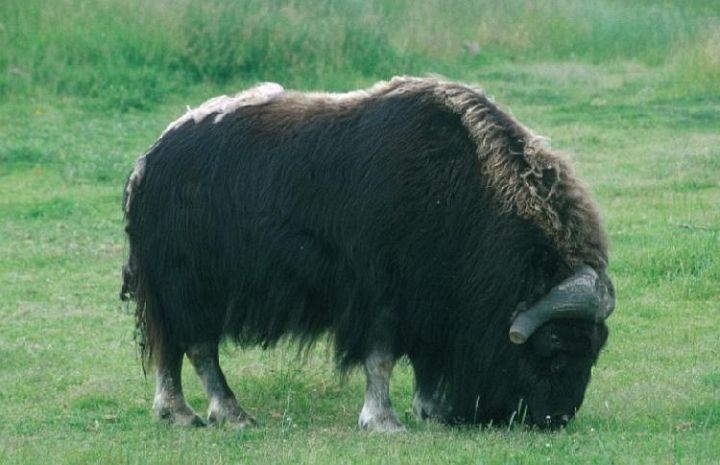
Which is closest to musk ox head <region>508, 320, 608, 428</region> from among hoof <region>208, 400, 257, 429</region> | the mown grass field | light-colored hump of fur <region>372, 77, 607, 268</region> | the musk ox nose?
the musk ox nose

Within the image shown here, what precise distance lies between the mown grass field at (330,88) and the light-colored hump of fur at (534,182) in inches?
26.8

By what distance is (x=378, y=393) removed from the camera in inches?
220

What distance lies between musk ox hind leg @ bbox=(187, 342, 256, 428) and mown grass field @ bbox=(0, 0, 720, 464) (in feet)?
0.58

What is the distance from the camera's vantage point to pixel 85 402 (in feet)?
20.1

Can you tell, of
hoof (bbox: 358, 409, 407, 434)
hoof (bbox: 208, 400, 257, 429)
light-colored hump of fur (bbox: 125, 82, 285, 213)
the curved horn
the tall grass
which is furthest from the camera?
the tall grass

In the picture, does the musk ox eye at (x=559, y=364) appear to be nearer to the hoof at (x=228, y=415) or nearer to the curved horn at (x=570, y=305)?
the curved horn at (x=570, y=305)

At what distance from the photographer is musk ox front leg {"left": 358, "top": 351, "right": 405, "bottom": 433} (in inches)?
219

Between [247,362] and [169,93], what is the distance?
8022 millimetres

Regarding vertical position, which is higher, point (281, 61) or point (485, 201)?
point (485, 201)

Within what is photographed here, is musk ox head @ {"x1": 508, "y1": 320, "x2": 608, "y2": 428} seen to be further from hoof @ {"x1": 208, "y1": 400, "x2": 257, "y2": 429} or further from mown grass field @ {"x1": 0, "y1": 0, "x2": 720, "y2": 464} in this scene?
hoof @ {"x1": 208, "y1": 400, "x2": 257, "y2": 429}

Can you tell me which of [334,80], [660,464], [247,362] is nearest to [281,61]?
[334,80]

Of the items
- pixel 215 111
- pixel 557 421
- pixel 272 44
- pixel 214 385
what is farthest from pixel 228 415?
pixel 272 44

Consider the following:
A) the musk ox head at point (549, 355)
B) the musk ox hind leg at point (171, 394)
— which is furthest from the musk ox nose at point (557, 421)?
the musk ox hind leg at point (171, 394)

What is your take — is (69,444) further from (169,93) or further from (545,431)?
(169,93)
